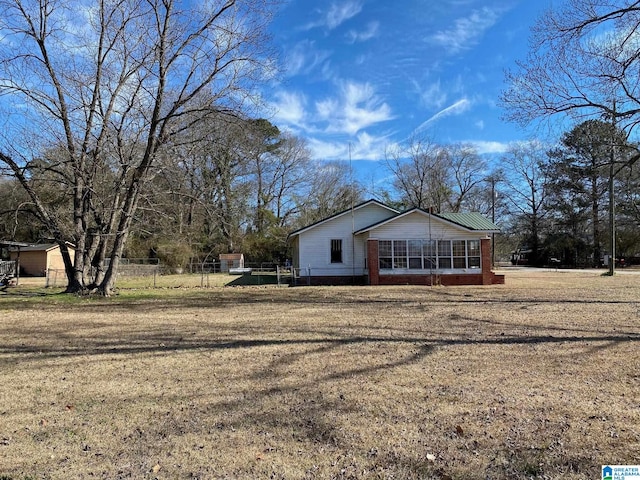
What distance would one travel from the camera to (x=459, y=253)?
22.9 metres

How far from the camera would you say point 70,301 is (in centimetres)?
1538

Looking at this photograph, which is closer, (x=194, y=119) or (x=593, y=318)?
(x=593, y=318)

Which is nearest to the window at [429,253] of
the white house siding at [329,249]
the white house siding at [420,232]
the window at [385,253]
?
the white house siding at [420,232]

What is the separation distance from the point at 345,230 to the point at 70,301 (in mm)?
13891

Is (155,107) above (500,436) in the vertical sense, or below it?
above

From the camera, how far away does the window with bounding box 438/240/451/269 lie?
2292 centimetres

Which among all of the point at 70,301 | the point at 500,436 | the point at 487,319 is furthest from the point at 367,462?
the point at 70,301

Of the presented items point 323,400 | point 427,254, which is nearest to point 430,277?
point 427,254

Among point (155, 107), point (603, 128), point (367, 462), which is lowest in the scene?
point (367, 462)

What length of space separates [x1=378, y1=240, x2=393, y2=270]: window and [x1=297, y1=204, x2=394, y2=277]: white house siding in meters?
1.76

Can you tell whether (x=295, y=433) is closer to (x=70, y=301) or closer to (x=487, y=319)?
(x=487, y=319)

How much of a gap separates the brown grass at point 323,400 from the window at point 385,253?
13.5 metres
